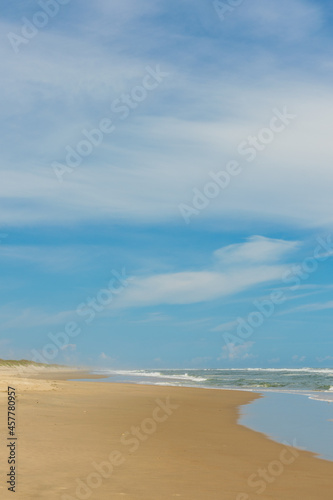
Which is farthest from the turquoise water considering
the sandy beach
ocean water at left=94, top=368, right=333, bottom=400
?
the sandy beach

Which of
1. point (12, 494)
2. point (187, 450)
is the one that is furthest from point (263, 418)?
point (12, 494)

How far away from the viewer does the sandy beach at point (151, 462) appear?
32.3ft

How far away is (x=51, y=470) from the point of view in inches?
429

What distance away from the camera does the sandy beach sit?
9836 mm

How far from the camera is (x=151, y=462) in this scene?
1244 cm

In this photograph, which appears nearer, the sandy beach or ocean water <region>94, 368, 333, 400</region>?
the sandy beach

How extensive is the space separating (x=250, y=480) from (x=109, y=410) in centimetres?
1477

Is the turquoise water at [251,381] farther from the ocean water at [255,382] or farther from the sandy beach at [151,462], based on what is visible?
the sandy beach at [151,462]

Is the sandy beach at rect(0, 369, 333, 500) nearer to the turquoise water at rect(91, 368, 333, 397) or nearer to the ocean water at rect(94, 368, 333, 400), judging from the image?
the ocean water at rect(94, 368, 333, 400)

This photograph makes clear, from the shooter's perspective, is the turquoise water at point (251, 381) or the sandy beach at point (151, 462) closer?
the sandy beach at point (151, 462)

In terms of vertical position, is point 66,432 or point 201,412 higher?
point 201,412

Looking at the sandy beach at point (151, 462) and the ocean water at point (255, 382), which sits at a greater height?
the ocean water at point (255, 382)

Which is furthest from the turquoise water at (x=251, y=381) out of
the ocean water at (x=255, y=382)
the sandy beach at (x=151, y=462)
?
the sandy beach at (x=151, y=462)

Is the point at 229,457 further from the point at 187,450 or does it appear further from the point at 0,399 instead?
the point at 0,399
